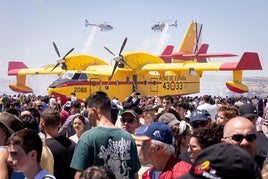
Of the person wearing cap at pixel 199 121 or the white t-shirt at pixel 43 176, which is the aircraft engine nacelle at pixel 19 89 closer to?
the person wearing cap at pixel 199 121

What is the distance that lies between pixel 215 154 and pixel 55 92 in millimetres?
19097

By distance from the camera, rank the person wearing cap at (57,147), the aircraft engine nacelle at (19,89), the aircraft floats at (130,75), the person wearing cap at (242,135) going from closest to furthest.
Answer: the person wearing cap at (242,135) → the person wearing cap at (57,147) → the aircraft floats at (130,75) → the aircraft engine nacelle at (19,89)

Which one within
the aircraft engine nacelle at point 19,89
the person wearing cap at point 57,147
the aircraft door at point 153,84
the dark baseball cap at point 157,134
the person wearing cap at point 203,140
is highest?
the dark baseball cap at point 157,134

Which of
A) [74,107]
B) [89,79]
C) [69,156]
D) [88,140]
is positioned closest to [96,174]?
[88,140]

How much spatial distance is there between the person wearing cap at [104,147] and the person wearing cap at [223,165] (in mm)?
2039

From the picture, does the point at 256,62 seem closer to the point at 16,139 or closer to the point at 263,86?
the point at 16,139

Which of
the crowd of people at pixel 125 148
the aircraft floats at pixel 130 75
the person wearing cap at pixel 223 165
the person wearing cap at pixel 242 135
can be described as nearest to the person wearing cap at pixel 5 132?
the crowd of people at pixel 125 148

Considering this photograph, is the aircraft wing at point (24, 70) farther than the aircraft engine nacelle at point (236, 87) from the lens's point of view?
Yes

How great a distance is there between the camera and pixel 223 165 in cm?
141

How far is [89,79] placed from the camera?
21906 mm

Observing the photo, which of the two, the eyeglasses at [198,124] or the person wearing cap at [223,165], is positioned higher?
the person wearing cap at [223,165]

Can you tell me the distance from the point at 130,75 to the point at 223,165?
24.3 metres

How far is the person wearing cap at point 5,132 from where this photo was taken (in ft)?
9.62

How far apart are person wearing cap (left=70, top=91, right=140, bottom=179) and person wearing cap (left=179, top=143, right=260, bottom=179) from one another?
2039 millimetres
